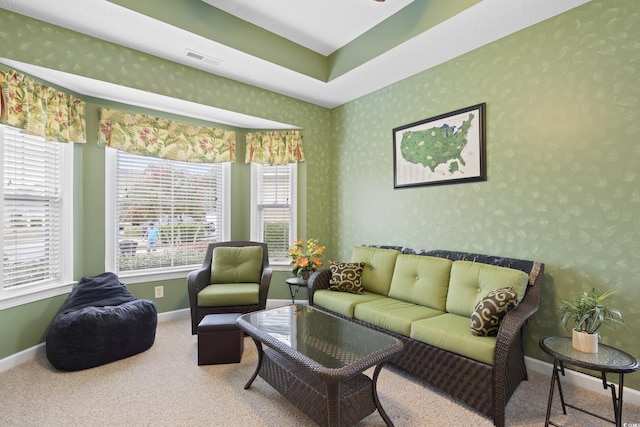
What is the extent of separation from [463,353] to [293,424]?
3.82ft

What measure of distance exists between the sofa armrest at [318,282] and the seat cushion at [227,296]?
56cm

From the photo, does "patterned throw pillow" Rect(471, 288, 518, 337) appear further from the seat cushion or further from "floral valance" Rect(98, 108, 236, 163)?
"floral valance" Rect(98, 108, 236, 163)

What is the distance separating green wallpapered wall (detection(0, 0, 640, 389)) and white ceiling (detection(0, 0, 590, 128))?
126 millimetres

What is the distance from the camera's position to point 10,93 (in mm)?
2453

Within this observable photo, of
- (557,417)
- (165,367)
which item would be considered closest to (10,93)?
(165,367)

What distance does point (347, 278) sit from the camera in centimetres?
320

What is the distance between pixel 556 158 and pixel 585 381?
1.66 meters

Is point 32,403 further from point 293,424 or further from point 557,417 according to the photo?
point 557,417

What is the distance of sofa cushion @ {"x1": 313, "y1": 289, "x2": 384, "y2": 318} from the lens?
2.84 metres

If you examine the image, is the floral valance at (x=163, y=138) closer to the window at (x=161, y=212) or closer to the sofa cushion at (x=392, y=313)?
the window at (x=161, y=212)

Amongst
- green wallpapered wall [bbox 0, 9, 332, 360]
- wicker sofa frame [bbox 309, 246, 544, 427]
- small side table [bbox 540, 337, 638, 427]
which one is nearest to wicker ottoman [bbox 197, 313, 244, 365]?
wicker sofa frame [bbox 309, 246, 544, 427]

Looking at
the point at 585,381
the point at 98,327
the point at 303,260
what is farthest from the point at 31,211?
the point at 585,381

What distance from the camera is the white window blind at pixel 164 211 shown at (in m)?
3.49

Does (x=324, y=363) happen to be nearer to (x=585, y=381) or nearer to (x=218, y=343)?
(x=218, y=343)
